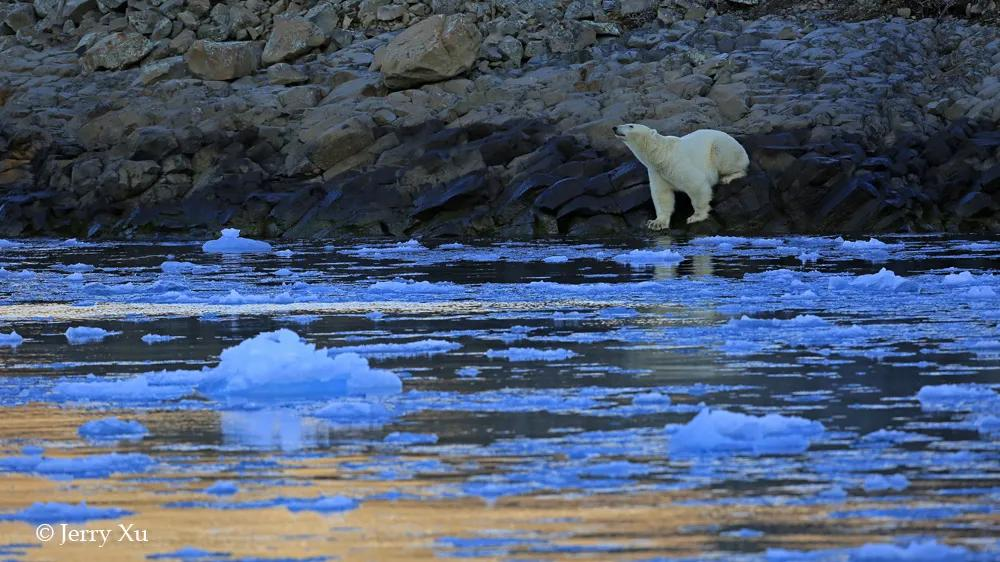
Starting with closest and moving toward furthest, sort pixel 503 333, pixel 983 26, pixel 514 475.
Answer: pixel 514 475 < pixel 503 333 < pixel 983 26

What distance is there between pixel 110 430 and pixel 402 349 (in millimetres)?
3378

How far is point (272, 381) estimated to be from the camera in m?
9.41

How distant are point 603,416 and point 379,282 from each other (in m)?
8.24

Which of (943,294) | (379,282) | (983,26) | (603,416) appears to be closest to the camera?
(603,416)

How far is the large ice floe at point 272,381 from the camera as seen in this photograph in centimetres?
940

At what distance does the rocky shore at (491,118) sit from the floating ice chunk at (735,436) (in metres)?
17.8

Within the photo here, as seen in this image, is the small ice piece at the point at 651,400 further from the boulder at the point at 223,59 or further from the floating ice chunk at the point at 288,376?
the boulder at the point at 223,59

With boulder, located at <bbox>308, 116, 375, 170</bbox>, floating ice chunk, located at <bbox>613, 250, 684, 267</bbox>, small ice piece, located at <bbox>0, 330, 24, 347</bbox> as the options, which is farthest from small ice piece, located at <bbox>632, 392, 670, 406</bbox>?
boulder, located at <bbox>308, 116, 375, 170</bbox>

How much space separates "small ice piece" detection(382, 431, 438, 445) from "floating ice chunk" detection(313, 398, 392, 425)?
408 millimetres

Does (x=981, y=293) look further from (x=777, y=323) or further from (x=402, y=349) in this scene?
(x=402, y=349)

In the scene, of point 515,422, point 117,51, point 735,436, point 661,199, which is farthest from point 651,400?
point 117,51

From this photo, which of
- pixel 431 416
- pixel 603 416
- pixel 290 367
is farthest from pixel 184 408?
pixel 603 416

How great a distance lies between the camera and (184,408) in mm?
9094

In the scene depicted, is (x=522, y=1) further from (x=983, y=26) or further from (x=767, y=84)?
(x=983, y=26)
